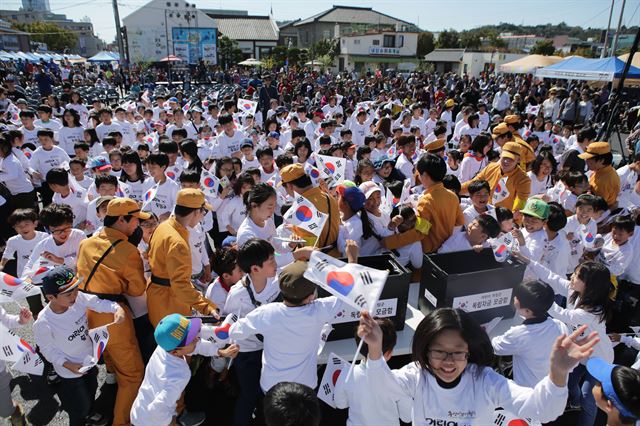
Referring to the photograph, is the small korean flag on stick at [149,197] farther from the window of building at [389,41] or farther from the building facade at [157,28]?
the window of building at [389,41]

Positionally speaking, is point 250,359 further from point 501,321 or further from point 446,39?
point 446,39

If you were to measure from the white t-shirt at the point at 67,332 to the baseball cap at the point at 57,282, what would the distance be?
23cm

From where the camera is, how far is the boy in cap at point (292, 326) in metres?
2.57

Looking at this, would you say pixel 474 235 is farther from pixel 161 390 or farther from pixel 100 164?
pixel 100 164

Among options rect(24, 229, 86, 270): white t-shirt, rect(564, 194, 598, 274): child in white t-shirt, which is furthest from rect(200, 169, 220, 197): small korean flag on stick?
rect(564, 194, 598, 274): child in white t-shirt

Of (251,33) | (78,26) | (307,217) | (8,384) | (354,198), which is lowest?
(8,384)

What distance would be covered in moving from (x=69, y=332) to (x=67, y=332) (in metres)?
0.01

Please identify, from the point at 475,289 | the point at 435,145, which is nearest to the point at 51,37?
the point at 435,145

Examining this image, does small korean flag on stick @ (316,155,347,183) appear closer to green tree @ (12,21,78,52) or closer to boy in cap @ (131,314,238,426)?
boy in cap @ (131,314,238,426)

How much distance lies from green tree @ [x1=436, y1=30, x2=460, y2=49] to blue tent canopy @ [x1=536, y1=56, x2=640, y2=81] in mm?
53841

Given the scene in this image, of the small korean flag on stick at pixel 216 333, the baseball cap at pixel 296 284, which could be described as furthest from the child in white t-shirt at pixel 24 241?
the baseball cap at pixel 296 284

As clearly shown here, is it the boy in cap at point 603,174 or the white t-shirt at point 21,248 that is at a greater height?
the boy in cap at point 603,174

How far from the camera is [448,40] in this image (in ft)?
219

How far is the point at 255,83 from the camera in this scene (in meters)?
22.9
